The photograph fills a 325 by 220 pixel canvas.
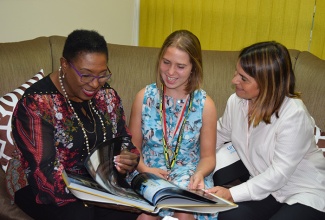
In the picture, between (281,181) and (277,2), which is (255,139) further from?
(277,2)

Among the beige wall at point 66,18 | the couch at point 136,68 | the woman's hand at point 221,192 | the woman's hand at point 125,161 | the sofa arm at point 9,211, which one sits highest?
the beige wall at point 66,18

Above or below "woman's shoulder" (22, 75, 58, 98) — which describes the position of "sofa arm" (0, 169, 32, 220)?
below

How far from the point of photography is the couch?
7.18ft

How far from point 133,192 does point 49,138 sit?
38 cm

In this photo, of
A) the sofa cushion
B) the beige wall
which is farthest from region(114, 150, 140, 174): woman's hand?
the beige wall

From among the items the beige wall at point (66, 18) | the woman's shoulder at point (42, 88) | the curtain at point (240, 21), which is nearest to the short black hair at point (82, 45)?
the woman's shoulder at point (42, 88)

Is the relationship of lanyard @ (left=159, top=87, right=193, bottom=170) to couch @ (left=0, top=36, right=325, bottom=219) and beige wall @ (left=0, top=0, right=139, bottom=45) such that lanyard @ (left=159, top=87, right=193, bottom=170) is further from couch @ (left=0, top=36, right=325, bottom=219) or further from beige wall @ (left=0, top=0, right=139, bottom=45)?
beige wall @ (left=0, top=0, right=139, bottom=45)

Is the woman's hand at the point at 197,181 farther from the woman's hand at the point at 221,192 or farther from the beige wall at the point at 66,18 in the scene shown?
the beige wall at the point at 66,18

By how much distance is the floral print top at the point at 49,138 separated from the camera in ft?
5.07

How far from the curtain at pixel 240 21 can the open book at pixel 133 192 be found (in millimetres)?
2028

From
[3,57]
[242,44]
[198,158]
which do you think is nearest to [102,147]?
[198,158]

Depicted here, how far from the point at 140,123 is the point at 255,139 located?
0.56 metres

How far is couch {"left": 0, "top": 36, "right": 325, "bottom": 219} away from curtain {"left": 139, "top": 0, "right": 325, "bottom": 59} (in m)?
0.83

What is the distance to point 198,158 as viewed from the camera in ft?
6.77
